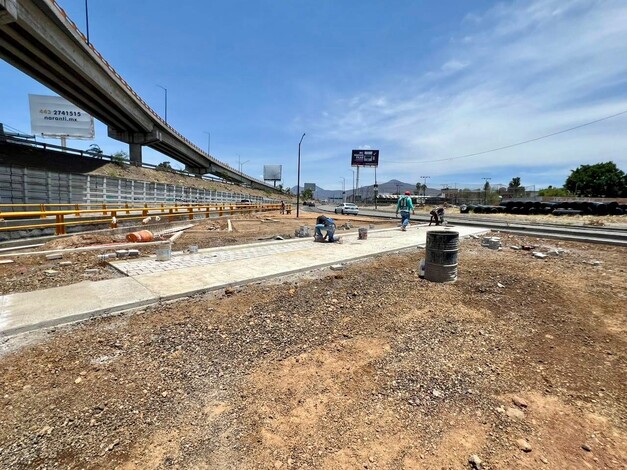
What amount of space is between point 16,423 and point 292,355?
98.1 inches

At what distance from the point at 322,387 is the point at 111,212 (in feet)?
47.2

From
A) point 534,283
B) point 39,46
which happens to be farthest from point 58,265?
point 39,46

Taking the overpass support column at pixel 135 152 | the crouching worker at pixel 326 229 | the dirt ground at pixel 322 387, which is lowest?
the dirt ground at pixel 322 387

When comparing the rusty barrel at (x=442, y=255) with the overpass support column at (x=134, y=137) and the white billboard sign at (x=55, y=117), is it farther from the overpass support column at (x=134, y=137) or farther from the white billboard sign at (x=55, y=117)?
the white billboard sign at (x=55, y=117)

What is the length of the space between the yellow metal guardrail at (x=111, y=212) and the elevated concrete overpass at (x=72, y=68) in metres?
12.1

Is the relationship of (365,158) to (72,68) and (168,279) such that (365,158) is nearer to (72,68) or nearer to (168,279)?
(72,68)

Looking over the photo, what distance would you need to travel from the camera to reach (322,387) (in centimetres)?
304

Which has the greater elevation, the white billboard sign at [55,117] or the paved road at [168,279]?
the white billboard sign at [55,117]

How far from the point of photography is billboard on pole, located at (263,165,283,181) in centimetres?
11781

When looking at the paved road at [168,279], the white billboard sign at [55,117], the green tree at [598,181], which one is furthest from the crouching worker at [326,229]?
the green tree at [598,181]

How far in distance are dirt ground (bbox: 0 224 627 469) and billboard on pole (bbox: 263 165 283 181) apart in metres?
116

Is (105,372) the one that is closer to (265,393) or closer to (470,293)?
(265,393)

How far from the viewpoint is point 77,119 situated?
47.3 meters

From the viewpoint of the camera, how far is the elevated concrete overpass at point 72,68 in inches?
789
